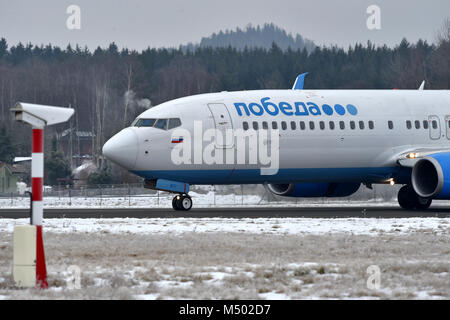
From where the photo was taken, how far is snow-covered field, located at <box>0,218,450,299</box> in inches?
447

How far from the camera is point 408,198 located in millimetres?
30703

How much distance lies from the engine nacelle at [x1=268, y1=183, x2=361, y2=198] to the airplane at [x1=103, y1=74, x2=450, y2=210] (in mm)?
36

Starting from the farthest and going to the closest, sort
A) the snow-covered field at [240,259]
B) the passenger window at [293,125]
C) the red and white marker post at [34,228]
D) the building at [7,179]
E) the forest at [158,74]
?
1. the forest at [158,74]
2. the building at [7,179]
3. the passenger window at [293,125]
4. the red and white marker post at [34,228]
5. the snow-covered field at [240,259]

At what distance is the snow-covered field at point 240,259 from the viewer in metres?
11.4

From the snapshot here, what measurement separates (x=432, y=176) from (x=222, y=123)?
7.45 m

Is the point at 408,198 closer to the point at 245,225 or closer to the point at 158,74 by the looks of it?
the point at 245,225

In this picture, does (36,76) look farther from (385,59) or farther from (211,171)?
(211,171)

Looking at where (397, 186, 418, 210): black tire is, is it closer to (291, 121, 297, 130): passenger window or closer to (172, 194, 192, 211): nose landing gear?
(291, 121, 297, 130): passenger window

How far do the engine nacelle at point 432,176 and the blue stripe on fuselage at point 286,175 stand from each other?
100cm

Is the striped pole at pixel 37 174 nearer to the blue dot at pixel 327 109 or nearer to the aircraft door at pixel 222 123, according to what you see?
the aircraft door at pixel 222 123

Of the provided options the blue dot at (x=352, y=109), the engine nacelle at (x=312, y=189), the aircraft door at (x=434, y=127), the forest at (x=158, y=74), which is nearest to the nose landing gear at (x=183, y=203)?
the engine nacelle at (x=312, y=189)

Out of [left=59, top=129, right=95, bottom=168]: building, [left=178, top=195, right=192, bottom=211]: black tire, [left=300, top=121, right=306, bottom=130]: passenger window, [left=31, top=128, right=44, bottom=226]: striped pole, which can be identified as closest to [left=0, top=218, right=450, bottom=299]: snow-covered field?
[left=31, top=128, right=44, bottom=226]: striped pole

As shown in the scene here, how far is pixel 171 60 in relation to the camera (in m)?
148
